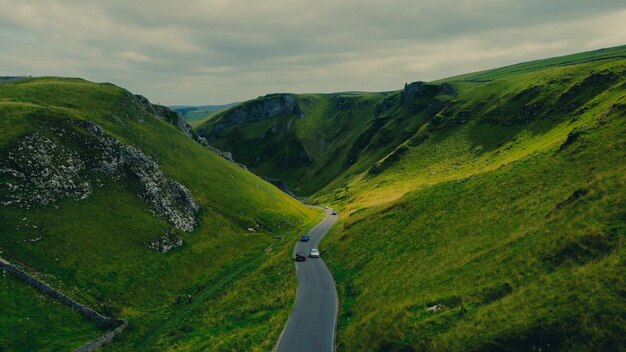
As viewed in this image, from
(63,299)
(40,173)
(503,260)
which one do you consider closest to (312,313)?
(503,260)

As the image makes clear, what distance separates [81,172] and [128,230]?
1447 centimetres

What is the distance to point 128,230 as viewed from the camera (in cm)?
5884

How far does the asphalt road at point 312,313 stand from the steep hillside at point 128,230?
4.85ft

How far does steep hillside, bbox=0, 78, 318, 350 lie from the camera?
40156mm

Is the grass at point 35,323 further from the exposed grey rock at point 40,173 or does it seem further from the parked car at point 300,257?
the parked car at point 300,257

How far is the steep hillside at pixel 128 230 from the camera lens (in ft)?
132

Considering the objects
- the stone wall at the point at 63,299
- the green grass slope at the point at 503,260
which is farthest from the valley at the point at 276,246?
the stone wall at the point at 63,299

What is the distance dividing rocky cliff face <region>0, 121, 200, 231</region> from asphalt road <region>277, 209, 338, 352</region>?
2956 cm

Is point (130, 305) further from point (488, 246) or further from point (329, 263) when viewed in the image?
point (488, 246)

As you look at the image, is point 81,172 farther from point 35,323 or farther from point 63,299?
point 35,323

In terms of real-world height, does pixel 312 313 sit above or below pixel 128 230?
below

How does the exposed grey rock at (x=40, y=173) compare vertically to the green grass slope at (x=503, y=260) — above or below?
above

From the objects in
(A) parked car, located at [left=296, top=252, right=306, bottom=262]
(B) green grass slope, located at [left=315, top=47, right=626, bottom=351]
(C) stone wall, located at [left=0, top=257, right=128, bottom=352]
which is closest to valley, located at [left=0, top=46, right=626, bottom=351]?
(B) green grass slope, located at [left=315, top=47, right=626, bottom=351]

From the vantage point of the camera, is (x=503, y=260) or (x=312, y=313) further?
(x=312, y=313)
